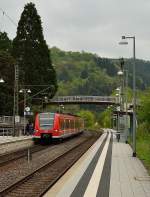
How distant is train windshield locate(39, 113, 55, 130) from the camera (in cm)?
4754

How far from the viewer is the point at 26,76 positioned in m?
86.9

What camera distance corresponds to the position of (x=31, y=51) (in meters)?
88.4

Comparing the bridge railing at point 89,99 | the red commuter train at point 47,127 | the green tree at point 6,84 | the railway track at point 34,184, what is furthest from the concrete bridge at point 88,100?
the railway track at point 34,184

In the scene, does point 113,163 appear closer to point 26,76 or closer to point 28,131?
point 28,131

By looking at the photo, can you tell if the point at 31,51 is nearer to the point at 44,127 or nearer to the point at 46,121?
the point at 46,121

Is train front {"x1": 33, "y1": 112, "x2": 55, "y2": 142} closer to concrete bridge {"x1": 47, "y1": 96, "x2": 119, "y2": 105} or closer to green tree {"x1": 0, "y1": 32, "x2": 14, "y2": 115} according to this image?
green tree {"x1": 0, "y1": 32, "x2": 14, "y2": 115}

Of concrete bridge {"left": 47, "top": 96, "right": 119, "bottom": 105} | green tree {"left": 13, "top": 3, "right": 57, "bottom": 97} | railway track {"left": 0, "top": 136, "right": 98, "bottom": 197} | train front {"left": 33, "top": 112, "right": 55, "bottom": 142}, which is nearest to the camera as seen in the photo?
railway track {"left": 0, "top": 136, "right": 98, "bottom": 197}

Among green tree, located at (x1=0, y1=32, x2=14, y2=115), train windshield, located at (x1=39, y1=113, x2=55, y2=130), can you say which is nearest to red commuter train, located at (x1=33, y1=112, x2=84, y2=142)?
train windshield, located at (x1=39, y1=113, x2=55, y2=130)

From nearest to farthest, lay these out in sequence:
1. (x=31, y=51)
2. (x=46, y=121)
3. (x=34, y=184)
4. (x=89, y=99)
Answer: (x=34, y=184) → (x=46, y=121) → (x=31, y=51) → (x=89, y=99)

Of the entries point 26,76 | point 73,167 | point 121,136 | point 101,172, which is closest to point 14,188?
point 101,172

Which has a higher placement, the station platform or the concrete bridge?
the concrete bridge

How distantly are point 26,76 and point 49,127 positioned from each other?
132ft

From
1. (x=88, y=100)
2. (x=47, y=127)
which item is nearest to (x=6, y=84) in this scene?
(x=88, y=100)

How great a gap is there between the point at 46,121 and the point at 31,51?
138 ft
